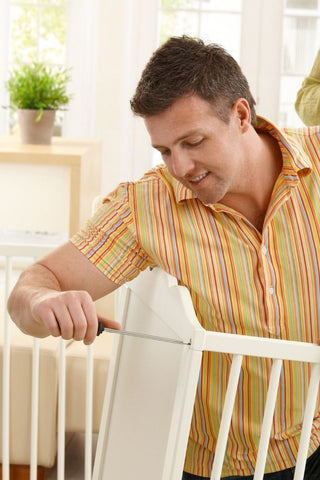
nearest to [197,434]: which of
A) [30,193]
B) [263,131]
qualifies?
[263,131]

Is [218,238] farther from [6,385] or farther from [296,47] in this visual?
[296,47]

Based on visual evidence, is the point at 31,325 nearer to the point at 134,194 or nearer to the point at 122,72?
the point at 134,194

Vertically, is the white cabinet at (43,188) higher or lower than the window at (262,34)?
lower

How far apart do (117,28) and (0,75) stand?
24.2 inches

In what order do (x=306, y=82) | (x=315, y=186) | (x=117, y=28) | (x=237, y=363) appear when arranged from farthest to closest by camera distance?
(x=117, y=28), (x=306, y=82), (x=315, y=186), (x=237, y=363)

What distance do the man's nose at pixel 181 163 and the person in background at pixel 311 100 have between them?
30.6 inches

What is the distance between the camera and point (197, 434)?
1438 millimetres

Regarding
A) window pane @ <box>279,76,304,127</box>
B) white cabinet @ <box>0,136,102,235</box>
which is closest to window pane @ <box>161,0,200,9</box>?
window pane @ <box>279,76,304,127</box>

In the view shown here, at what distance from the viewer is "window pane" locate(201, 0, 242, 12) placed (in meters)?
4.25

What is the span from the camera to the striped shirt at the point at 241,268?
4.51ft

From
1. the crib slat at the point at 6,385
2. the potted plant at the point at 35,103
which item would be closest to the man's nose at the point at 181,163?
the crib slat at the point at 6,385

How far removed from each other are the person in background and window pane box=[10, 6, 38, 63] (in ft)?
8.05

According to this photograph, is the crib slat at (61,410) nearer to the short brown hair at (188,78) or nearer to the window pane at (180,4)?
the short brown hair at (188,78)

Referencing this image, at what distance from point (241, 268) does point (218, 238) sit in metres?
0.06
